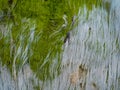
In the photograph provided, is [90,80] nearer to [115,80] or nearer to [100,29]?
[115,80]

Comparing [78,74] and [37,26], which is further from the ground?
[37,26]

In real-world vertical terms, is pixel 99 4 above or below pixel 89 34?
above

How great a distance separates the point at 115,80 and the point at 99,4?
0.41 meters

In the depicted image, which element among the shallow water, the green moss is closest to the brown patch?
the shallow water

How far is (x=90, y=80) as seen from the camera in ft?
4.70

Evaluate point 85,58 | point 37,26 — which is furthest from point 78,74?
point 37,26

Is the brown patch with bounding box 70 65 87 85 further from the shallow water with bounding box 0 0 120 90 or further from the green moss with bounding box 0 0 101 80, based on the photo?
the green moss with bounding box 0 0 101 80

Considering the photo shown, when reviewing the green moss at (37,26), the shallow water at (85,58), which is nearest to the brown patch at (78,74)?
the shallow water at (85,58)

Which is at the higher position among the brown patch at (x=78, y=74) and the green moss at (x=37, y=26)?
the green moss at (x=37, y=26)

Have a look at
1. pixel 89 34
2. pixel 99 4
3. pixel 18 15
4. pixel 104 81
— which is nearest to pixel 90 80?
pixel 104 81

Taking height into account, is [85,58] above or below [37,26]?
below

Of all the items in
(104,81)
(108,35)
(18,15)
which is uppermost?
(18,15)

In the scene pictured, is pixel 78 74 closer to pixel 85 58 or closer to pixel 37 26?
pixel 85 58

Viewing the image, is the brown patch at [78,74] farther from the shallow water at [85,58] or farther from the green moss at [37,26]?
the green moss at [37,26]
